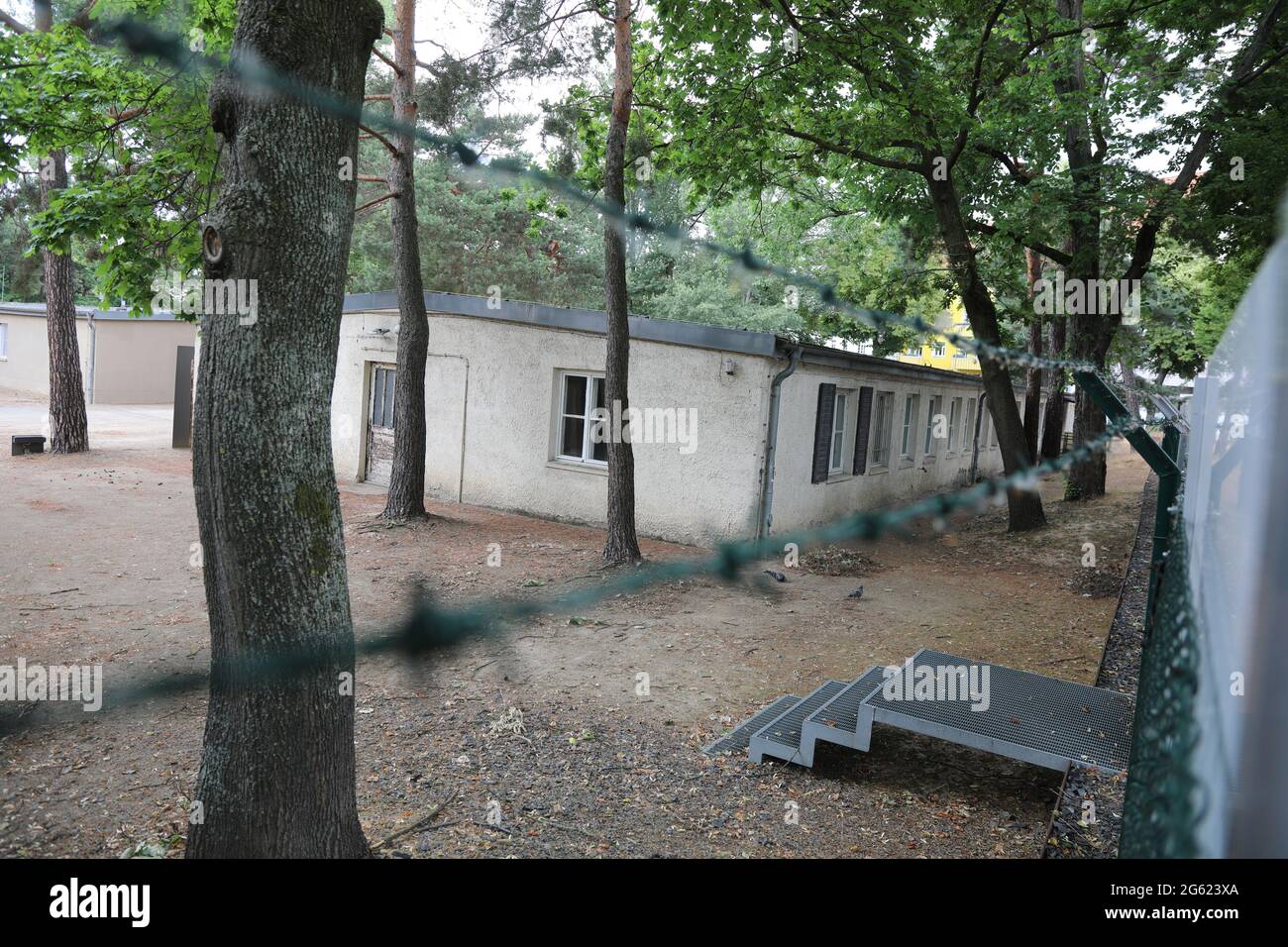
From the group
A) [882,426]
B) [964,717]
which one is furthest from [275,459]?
[882,426]

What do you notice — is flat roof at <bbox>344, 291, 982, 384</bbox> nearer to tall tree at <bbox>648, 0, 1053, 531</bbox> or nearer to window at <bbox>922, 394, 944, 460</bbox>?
tall tree at <bbox>648, 0, 1053, 531</bbox>

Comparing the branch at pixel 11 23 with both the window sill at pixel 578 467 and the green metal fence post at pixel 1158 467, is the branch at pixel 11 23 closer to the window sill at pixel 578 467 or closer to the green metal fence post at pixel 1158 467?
the window sill at pixel 578 467

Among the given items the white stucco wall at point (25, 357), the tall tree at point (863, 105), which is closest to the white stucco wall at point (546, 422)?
the tall tree at point (863, 105)

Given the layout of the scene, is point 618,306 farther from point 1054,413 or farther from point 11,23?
point 1054,413

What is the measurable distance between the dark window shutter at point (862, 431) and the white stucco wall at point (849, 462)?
17cm

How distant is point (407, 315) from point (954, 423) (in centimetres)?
1467

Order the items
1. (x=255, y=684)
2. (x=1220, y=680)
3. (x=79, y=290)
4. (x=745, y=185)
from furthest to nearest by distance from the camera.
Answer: (x=79, y=290) → (x=745, y=185) → (x=255, y=684) → (x=1220, y=680)

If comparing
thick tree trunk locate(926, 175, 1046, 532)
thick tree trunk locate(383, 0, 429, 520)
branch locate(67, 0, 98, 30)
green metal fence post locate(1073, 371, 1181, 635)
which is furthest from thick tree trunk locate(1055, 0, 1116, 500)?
branch locate(67, 0, 98, 30)

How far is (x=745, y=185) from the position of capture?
1261 centimetres

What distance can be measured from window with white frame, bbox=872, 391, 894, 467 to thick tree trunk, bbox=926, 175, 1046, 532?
2440mm

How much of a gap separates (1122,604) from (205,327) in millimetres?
9075
